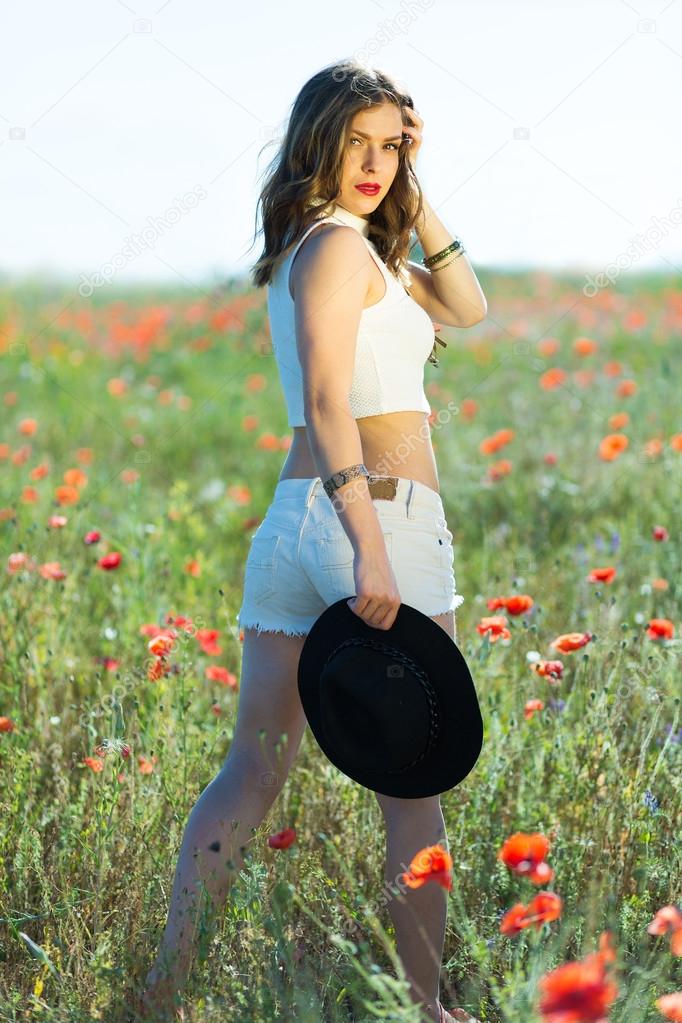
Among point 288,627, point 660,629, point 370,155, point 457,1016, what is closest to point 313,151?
point 370,155

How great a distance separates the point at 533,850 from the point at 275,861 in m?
1.03

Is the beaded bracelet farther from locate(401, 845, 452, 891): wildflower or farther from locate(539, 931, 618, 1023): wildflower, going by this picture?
locate(539, 931, 618, 1023): wildflower

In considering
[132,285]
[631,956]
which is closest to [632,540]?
[631,956]

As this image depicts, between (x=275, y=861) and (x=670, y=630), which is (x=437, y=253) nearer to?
(x=670, y=630)

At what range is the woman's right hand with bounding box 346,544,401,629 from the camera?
6.46ft

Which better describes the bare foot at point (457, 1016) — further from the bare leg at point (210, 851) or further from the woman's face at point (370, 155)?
the woman's face at point (370, 155)

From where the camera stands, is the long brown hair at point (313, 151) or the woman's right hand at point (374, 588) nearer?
the woman's right hand at point (374, 588)

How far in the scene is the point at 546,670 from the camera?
276 centimetres

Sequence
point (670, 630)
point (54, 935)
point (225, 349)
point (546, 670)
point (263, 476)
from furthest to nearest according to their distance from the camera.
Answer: point (225, 349), point (263, 476), point (670, 630), point (546, 670), point (54, 935)

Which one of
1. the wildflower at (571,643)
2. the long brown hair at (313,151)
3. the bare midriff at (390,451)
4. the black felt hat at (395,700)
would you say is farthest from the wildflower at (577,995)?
the wildflower at (571,643)

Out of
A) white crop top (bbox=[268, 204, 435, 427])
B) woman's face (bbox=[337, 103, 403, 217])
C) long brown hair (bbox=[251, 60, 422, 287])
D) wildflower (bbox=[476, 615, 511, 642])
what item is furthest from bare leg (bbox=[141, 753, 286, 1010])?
woman's face (bbox=[337, 103, 403, 217])

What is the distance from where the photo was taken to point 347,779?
2.88 m

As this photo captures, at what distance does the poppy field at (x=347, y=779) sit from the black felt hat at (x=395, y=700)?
0.18m

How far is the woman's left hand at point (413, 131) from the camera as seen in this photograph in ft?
7.43
